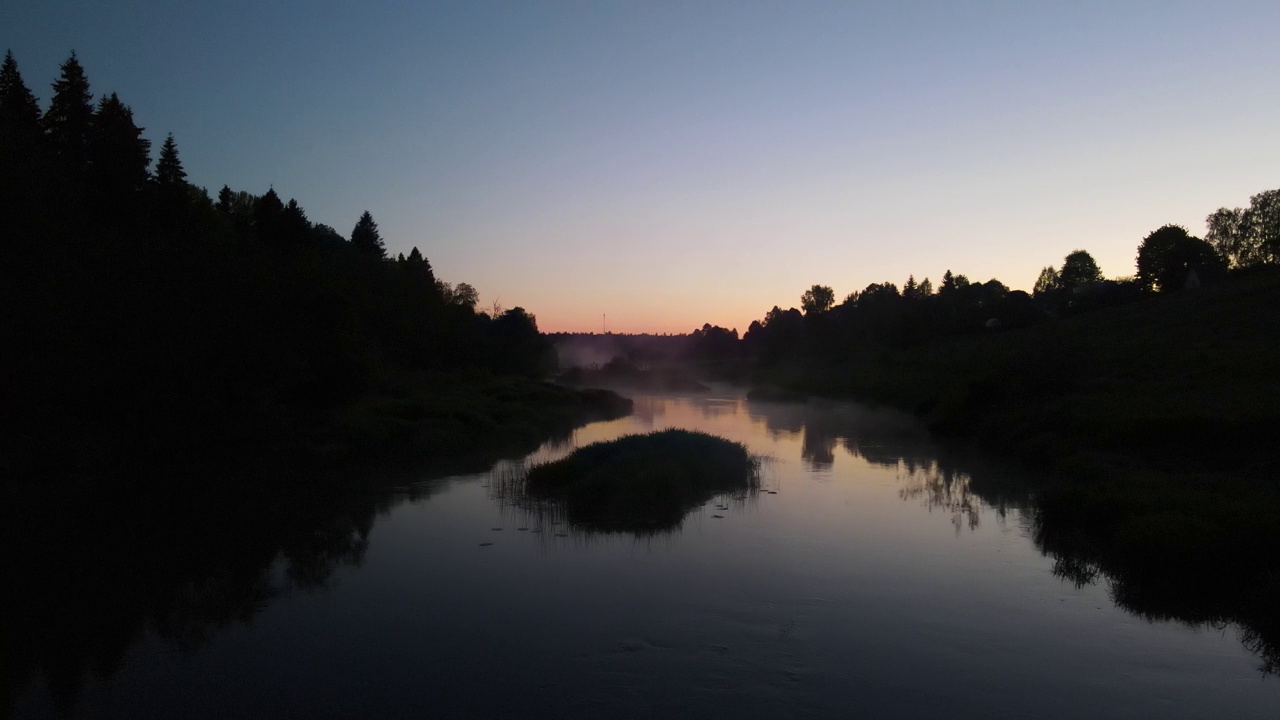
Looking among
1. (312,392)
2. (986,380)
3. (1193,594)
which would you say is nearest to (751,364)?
(986,380)

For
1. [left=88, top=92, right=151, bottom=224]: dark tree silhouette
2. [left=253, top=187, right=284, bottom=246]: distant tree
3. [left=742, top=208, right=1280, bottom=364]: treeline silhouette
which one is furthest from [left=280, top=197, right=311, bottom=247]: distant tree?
[left=742, top=208, right=1280, bottom=364]: treeline silhouette

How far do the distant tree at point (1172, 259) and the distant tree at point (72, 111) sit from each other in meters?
89.5

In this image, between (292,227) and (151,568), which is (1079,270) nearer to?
(292,227)

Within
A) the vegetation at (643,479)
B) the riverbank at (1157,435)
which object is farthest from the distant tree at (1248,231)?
the vegetation at (643,479)

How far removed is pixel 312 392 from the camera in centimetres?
3123

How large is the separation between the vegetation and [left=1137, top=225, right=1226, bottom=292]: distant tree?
78.1 m

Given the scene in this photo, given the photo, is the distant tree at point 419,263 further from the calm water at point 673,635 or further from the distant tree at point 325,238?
the calm water at point 673,635

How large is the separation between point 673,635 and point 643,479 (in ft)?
27.4

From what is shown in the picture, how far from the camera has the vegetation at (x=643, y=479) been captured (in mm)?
17484

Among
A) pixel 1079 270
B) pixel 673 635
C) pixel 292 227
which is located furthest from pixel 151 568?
pixel 1079 270

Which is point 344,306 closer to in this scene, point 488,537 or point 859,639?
point 488,537

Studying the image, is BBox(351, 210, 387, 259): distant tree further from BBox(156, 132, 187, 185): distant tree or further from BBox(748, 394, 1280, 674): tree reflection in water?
BBox(748, 394, 1280, 674): tree reflection in water

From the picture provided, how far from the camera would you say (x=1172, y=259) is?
284ft

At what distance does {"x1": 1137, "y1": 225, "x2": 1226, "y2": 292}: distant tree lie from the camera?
278 ft
